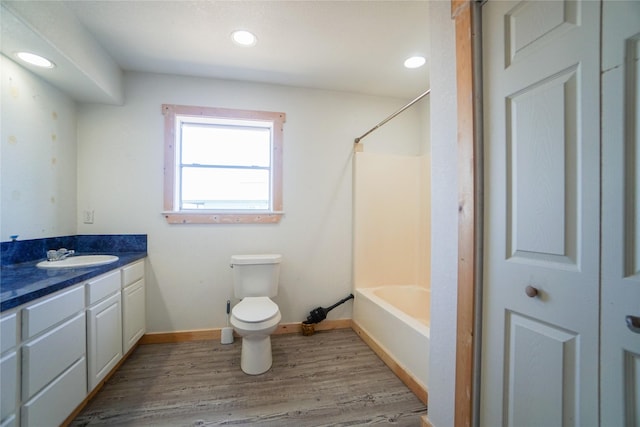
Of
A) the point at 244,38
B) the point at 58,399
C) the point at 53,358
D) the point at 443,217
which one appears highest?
the point at 244,38

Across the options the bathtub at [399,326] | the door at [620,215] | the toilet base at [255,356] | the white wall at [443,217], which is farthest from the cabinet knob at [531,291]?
the toilet base at [255,356]

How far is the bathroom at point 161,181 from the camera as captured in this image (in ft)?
6.20

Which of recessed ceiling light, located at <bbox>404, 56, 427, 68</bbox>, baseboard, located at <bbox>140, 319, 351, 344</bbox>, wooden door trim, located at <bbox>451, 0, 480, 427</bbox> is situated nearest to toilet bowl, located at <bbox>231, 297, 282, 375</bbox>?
baseboard, located at <bbox>140, 319, 351, 344</bbox>

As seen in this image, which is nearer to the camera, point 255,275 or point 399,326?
point 399,326

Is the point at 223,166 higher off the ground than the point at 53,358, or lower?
higher

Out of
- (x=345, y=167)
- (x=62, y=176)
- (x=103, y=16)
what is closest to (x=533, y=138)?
(x=345, y=167)

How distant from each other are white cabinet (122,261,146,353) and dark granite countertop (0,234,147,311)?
0.11 meters

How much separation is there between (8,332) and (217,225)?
1423 mm

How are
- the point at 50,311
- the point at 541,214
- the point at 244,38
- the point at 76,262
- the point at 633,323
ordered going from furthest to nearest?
1. the point at 244,38
2. the point at 76,262
3. the point at 50,311
4. the point at 541,214
5. the point at 633,323

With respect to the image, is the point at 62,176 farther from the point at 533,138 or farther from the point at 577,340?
the point at 577,340

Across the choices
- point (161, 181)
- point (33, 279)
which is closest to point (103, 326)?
point (33, 279)

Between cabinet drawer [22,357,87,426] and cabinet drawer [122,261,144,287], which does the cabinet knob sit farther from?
cabinet drawer [122,261,144,287]

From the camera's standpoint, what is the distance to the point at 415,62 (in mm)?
2070

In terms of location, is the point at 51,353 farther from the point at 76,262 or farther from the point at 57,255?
the point at 57,255
